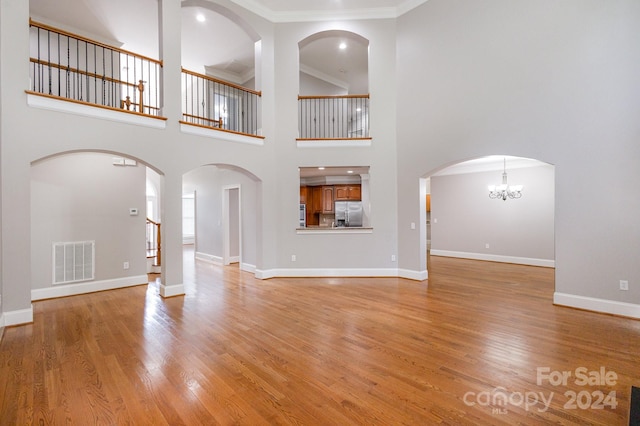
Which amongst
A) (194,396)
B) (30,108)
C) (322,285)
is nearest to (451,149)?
(322,285)

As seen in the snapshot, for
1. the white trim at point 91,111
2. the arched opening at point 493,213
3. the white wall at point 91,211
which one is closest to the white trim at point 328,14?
the white trim at point 91,111

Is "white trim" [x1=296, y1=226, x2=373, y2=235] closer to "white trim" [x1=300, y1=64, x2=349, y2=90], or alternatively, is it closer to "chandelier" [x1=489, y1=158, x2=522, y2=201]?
"chandelier" [x1=489, y1=158, x2=522, y2=201]

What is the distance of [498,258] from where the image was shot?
786 cm

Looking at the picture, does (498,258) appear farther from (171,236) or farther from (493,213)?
(171,236)

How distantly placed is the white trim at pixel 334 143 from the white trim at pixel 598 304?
4.05 metres

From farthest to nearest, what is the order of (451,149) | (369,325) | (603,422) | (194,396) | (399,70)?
(399,70)
(451,149)
(369,325)
(194,396)
(603,422)

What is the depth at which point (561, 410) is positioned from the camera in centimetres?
199

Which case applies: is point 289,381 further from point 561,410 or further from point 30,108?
point 30,108

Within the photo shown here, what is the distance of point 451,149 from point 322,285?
11.2 ft

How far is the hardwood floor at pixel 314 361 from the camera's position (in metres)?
2.00

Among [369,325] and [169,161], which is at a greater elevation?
[169,161]

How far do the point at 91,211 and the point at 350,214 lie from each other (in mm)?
6532

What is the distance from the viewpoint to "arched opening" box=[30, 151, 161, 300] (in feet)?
15.0

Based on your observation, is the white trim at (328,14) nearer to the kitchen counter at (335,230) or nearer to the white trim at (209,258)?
the kitchen counter at (335,230)
